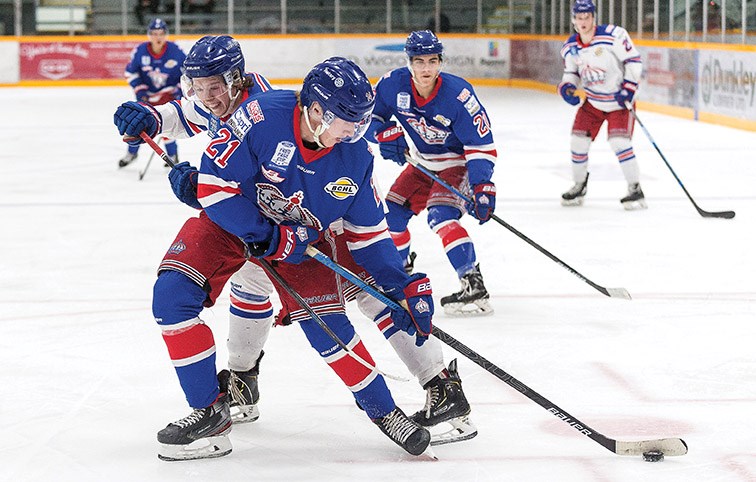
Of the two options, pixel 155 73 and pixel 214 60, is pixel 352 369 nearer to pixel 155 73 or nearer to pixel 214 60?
pixel 214 60

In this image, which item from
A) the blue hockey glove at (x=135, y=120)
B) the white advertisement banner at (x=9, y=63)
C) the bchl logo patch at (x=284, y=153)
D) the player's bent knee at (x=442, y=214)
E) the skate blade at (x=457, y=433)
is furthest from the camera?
the white advertisement banner at (x=9, y=63)

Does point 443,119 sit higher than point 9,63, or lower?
lower

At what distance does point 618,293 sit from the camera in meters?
4.49

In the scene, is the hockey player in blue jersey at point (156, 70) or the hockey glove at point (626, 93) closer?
the hockey glove at point (626, 93)

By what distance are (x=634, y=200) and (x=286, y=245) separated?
434 cm

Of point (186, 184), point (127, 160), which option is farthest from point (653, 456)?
point (127, 160)

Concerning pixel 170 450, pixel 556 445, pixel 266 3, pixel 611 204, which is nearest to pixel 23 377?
pixel 170 450

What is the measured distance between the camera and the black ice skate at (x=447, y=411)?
2883 millimetres

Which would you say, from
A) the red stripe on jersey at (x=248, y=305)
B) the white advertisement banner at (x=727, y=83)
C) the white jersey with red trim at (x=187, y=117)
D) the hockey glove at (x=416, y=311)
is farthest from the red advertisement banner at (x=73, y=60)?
the hockey glove at (x=416, y=311)

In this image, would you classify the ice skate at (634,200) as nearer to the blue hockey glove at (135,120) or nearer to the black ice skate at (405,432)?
the blue hockey glove at (135,120)

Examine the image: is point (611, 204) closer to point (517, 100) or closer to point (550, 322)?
point (550, 322)

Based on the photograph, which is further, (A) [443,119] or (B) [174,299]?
(A) [443,119]

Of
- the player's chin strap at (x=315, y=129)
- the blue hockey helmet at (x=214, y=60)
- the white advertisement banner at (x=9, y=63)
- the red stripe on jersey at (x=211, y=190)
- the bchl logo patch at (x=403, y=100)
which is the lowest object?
the red stripe on jersey at (x=211, y=190)

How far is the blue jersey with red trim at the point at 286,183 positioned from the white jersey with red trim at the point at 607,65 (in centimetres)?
426
